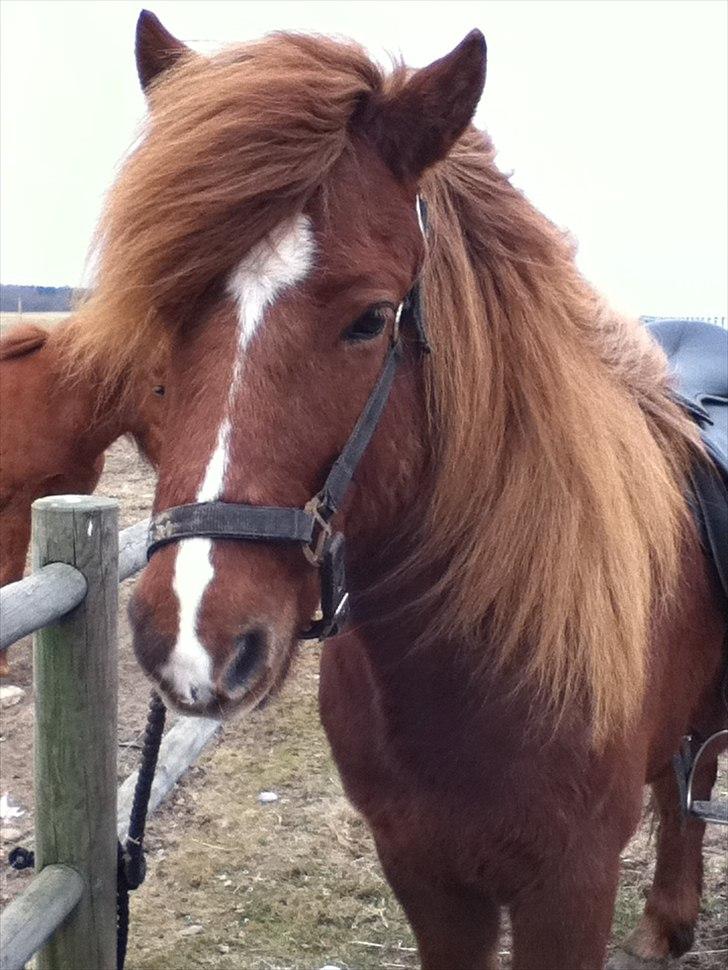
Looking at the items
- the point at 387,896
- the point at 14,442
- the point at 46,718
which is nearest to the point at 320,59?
the point at 46,718

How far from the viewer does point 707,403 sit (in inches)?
99.3

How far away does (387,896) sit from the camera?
324 cm

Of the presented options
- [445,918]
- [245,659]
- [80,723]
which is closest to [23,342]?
[80,723]

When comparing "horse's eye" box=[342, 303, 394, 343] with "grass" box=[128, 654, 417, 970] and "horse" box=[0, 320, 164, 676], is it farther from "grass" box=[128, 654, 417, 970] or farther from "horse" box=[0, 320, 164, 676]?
"horse" box=[0, 320, 164, 676]

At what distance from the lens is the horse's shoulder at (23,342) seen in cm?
538

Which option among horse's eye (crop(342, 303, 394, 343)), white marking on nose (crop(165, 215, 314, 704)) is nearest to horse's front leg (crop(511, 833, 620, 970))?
white marking on nose (crop(165, 215, 314, 704))

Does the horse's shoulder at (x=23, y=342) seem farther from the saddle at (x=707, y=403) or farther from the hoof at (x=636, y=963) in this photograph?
the hoof at (x=636, y=963)

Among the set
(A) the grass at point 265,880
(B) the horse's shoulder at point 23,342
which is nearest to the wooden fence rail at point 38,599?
(A) the grass at point 265,880

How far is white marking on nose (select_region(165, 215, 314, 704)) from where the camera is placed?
1.22 meters

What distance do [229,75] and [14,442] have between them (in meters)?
4.21

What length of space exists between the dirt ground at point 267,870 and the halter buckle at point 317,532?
1756 mm

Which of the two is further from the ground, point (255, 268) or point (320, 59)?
point (320, 59)

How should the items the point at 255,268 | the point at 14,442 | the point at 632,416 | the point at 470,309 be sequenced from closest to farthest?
the point at 255,268 < the point at 470,309 < the point at 632,416 < the point at 14,442

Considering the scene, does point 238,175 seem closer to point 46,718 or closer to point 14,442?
point 46,718
